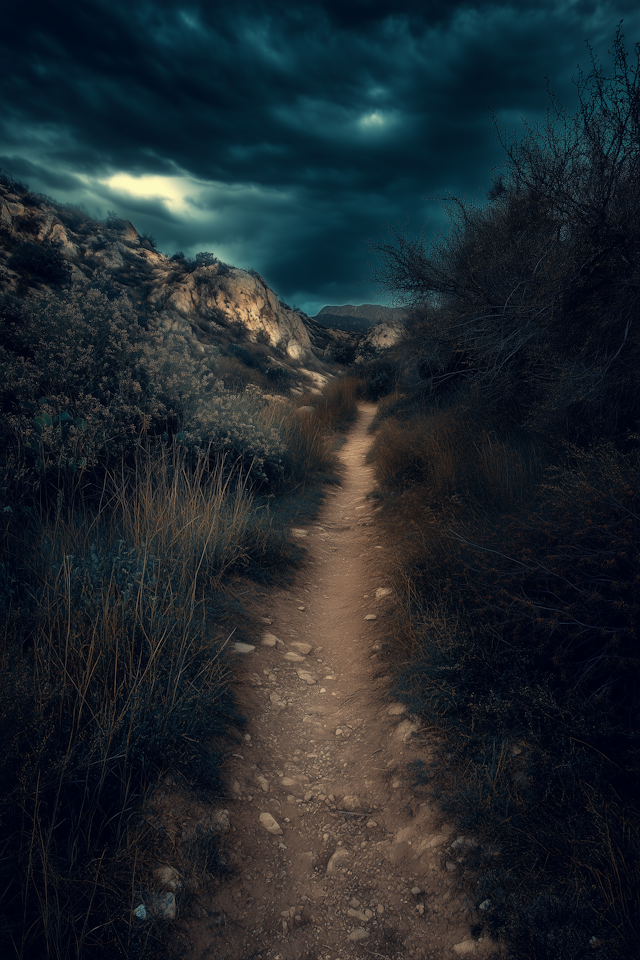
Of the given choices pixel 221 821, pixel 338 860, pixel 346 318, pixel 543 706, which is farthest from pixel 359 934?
pixel 346 318

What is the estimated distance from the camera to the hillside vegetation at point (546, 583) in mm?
1521

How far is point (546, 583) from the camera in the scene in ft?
7.68

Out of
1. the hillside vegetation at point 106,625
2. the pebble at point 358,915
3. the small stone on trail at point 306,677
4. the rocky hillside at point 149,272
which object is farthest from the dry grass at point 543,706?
the rocky hillside at point 149,272

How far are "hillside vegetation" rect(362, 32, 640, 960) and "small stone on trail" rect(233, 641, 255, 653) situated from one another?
107 cm

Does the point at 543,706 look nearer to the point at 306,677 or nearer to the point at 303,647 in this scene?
the point at 306,677

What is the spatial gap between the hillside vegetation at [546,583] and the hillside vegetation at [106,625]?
1.21m

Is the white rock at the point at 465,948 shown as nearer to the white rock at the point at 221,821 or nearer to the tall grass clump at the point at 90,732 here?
the white rock at the point at 221,821

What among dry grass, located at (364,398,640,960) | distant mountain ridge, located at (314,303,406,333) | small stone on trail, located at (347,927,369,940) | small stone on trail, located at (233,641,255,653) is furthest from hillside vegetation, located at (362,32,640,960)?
distant mountain ridge, located at (314,303,406,333)

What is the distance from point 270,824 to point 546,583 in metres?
1.94

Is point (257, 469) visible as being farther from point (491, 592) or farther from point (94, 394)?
point (491, 592)

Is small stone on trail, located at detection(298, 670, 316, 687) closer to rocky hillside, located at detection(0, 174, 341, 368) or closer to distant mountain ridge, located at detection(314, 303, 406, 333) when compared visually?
rocky hillside, located at detection(0, 174, 341, 368)

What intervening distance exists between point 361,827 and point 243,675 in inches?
47.1

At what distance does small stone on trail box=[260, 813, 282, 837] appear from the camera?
1.99m

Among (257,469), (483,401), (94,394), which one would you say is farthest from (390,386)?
(94,394)
